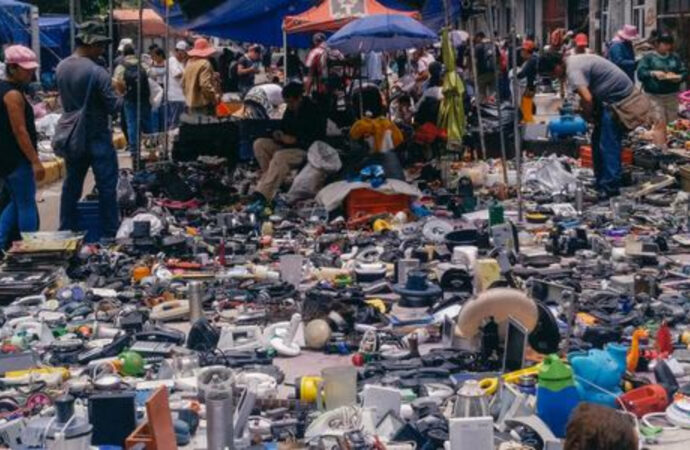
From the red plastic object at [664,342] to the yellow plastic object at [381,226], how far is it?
4708mm

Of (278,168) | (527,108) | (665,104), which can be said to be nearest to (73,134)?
(278,168)

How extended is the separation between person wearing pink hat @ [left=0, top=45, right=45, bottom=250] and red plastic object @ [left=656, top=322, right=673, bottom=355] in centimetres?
564

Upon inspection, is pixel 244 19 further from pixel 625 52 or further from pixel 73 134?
pixel 73 134

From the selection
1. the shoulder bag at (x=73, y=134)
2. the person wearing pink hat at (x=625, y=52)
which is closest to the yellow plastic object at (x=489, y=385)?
the shoulder bag at (x=73, y=134)

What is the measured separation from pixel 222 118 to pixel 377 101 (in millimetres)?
2757

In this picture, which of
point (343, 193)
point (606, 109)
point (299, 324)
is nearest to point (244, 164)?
point (343, 193)

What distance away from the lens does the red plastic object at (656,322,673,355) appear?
7094 mm

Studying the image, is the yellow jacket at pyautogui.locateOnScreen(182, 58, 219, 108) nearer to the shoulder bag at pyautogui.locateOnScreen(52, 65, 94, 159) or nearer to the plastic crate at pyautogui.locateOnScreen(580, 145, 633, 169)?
the plastic crate at pyautogui.locateOnScreen(580, 145, 633, 169)

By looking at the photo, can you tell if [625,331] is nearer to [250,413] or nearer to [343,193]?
[250,413]

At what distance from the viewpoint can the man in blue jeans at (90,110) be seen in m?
11.0

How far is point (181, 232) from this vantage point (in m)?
11.7

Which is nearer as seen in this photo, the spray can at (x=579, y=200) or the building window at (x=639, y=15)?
the spray can at (x=579, y=200)

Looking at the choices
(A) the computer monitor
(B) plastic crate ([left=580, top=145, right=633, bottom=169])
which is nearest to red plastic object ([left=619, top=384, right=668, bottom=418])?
(A) the computer monitor

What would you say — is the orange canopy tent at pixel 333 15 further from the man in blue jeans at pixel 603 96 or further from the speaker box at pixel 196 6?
the man in blue jeans at pixel 603 96
